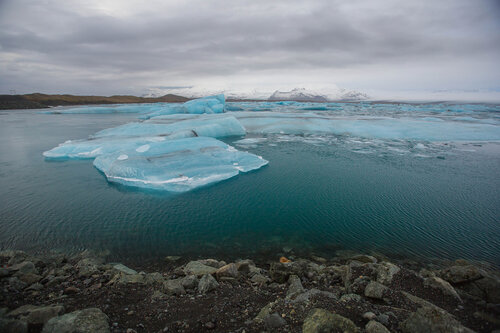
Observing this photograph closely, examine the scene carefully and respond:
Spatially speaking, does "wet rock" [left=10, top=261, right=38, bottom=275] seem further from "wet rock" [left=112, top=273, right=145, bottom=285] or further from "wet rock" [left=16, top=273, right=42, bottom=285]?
"wet rock" [left=112, top=273, right=145, bottom=285]

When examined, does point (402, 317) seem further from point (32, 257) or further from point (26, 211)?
point (26, 211)

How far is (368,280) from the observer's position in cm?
283

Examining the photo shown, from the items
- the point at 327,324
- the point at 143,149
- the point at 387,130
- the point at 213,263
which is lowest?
the point at 213,263

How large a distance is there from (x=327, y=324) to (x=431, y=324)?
776mm

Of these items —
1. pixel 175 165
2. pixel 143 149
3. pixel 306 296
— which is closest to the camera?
pixel 306 296

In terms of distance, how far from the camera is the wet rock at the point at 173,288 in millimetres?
2762

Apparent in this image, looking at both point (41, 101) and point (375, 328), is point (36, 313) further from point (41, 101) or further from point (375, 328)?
point (41, 101)

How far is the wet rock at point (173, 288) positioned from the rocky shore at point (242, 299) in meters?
0.01

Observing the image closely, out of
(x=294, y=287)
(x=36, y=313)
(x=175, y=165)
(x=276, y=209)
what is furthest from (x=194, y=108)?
(x=36, y=313)

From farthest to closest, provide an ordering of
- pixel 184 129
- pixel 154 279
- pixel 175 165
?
pixel 184 129
pixel 175 165
pixel 154 279

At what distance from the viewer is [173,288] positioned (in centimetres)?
280

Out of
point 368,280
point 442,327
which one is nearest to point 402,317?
point 442,327

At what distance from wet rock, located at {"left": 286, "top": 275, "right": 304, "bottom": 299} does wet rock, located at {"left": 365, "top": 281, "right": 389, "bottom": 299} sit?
0.70 meters

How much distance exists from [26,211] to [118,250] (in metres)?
3.05
